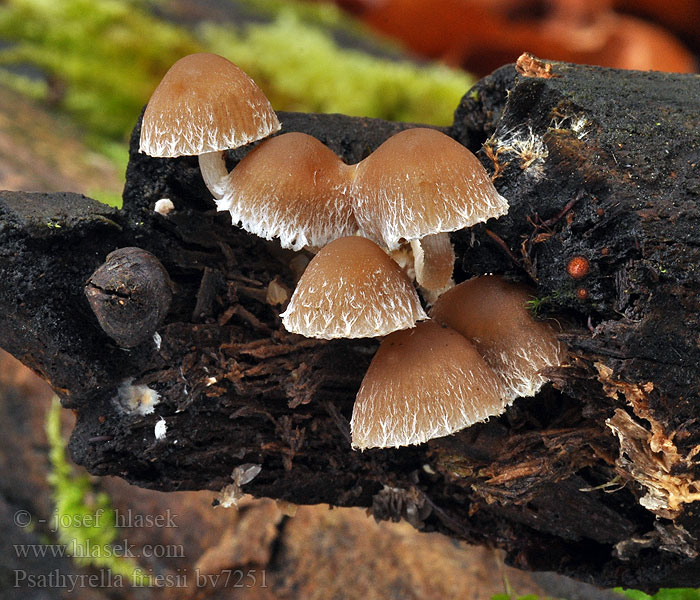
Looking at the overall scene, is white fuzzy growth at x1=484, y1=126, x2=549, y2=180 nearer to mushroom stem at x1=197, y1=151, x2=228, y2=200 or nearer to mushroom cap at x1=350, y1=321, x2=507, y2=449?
mushroom cap at x1=350, y1=321, x2=507, y2=449

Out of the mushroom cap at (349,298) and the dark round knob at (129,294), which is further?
the dark round knob at (129,294)

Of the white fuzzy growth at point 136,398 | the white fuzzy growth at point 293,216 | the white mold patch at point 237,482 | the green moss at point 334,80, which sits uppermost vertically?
the white fuzzy growth at point 293,216

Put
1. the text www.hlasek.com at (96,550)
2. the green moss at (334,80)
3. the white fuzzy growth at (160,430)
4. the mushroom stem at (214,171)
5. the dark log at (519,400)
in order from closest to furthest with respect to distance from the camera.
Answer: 1. the dark log at (519,400)
2. the mushroom stem at (214,171)
3. the white fuzzy growth at (160,430)
4. the text www.hlasek.com at (96,550)
5. the green moss at (334,80)

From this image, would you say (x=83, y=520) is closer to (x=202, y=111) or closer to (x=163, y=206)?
(x=163, y=206)

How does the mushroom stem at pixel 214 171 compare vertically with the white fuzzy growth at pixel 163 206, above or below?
above

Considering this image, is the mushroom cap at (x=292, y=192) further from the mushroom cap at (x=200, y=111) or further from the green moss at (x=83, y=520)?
the green moss at (x=83, y=520)

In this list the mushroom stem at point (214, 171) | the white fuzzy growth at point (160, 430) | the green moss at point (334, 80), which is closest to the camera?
the mushroom stem at point (214, 171)

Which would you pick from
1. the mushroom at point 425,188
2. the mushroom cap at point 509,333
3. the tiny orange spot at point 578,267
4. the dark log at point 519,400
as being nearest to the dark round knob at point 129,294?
the dark log at point 519,400
